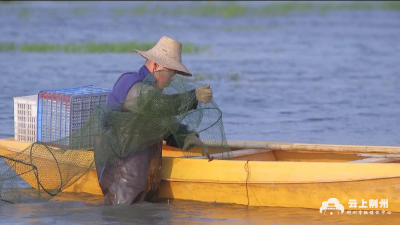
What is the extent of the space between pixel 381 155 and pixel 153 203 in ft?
6.91

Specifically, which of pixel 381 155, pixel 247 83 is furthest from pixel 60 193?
pixel 247 83

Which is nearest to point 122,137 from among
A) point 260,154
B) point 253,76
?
point 260,154

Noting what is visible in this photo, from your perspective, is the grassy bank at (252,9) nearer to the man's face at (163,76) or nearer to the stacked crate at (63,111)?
the stacked crate at (63,111)

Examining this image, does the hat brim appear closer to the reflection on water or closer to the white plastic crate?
the reflection on water

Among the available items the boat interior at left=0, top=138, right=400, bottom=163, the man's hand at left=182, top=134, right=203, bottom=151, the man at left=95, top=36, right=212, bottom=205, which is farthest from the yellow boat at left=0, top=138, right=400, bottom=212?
the man at left=95, top=36, right=212, bottom=205

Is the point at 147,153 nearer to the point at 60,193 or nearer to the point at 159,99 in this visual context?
the point at 159,99

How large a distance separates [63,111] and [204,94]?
144 centimetres

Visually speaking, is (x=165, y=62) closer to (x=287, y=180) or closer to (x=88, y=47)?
(x=287, y=180)

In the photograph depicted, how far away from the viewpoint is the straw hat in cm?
717

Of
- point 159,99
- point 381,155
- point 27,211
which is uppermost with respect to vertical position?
point 159,99

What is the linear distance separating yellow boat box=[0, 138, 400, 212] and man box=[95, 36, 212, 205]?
30 cm

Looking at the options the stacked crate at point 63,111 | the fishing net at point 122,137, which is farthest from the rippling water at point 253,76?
the stacked crate at point 63,111

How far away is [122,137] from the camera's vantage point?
7074 millimetres

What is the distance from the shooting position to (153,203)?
7375 mm
